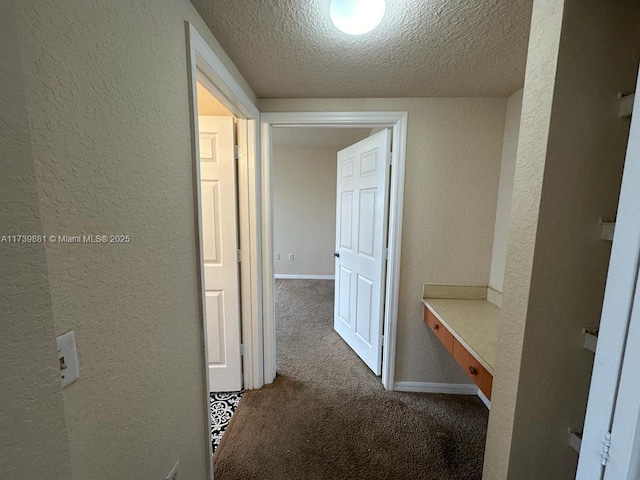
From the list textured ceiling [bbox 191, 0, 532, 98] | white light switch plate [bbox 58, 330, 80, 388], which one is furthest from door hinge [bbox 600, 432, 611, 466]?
textured ceiling [bbox 191, 0, 532, 98]

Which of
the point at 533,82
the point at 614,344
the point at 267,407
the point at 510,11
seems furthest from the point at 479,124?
the point at 267,407

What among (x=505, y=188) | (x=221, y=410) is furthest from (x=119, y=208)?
(x=505, y=188)

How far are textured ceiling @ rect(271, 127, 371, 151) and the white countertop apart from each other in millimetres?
2300

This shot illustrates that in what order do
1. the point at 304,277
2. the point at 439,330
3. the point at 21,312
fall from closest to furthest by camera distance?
the point at 21,312
the point at 439,330
the point at 304,277

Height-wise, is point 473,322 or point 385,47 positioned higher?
point 385,47

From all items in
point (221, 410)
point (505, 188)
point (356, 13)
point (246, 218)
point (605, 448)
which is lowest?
point (221, 410)

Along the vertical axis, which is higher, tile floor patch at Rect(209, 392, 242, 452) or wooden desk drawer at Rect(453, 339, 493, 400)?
wooden desk drawer at Rect(453, 339, 493, 400)

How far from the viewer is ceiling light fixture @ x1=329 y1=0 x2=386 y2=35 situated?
0.93 m

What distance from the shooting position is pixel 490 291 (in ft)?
6.14

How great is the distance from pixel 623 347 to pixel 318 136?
147 inches

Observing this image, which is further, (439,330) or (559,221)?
(439,330)

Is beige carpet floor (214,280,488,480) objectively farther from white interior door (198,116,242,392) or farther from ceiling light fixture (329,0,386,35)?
ceiling light fixture (329,0,386,35)

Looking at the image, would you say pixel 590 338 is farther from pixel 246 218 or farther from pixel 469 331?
pixel 246 218

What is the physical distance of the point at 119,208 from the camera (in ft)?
2.22
